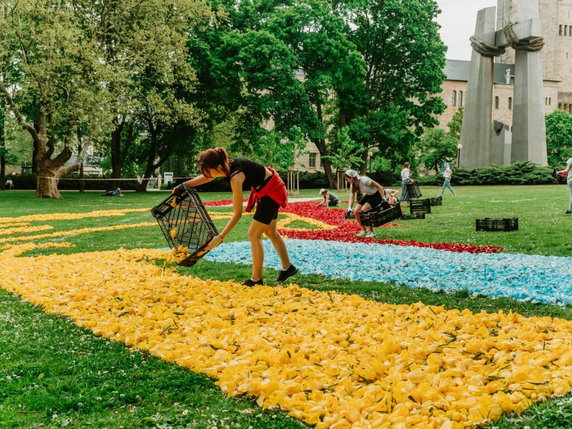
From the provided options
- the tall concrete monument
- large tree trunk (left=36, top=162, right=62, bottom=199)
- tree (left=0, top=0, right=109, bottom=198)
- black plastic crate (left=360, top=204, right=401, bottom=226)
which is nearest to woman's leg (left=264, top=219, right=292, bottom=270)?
black plastic crate (left=360, top=204, right=401, bottom=226)

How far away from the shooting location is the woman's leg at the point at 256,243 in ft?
24.8

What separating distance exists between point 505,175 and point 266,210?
42.0 metres

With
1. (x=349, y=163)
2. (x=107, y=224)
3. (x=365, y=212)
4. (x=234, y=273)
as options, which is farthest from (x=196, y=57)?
(x=234, y=273)

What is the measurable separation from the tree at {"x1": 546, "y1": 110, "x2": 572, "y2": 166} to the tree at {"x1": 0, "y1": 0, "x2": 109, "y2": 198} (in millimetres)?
68588

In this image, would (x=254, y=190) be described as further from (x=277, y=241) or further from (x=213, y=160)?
(x=213, y=160)

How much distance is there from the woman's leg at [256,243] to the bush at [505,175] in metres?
41.0

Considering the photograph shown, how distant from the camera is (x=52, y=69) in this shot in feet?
109

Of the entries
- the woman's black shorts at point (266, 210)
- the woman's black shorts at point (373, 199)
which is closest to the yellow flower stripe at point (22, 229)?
the woman's black shorts at point (373, 199)

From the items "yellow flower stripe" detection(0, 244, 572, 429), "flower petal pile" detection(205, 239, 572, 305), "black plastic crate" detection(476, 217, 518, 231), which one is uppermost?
"black plastic crate" detection(476, 217, 518, 231)

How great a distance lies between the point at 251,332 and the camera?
5.41 m

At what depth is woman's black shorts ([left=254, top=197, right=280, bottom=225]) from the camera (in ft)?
24.7

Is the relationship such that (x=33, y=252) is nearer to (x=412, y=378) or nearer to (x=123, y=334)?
(x=123, y=334)

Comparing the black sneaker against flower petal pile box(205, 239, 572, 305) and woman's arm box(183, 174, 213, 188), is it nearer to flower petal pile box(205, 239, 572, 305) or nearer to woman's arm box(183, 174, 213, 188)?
flower petal pile box(205, 239, 572, 305)

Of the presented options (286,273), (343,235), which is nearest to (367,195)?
(343,235)
